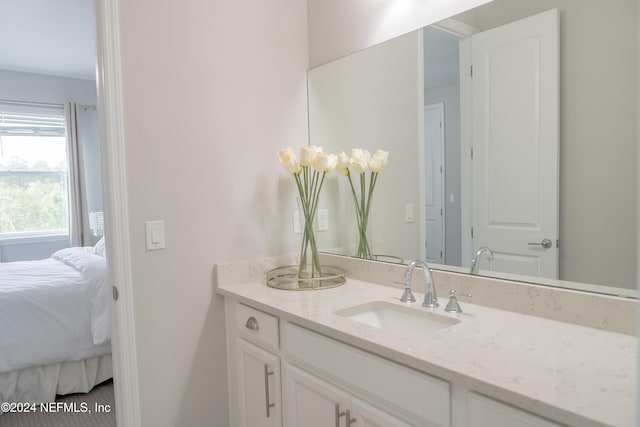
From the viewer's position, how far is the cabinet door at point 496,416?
0.86 m

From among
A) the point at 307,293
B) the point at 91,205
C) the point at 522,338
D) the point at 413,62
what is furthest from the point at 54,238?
the point at 522,338

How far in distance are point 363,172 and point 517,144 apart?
0.73 meters

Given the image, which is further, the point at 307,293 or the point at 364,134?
the point at 364,134

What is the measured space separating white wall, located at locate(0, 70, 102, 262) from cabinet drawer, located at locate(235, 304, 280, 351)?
3.74 metres

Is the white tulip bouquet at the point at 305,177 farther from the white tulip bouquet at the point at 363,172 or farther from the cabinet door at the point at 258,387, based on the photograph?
the cabinet door at the point at 258,387

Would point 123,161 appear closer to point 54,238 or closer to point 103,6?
point 103,6

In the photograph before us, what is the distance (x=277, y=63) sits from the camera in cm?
211

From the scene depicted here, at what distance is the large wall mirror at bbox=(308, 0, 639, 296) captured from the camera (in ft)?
4.05

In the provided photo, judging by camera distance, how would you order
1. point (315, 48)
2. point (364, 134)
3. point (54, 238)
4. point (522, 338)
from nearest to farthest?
point (522, 338) → point (364, 134) → point (315, 48) → point (54, 238)

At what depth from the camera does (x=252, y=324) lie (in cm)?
172

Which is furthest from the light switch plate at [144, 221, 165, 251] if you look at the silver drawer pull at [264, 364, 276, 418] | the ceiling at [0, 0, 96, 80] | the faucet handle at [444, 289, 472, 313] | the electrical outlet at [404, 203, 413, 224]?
the ceiling at [0, 0, 96, 80]

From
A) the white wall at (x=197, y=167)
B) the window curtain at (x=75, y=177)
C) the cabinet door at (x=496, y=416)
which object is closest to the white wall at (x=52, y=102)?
the window curtain at (x=75, y=177)

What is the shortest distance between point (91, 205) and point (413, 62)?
15.5ft

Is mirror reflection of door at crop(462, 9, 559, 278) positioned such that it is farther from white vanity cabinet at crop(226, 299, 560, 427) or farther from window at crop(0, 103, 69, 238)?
window at crop(0, 103, 69, 238)
